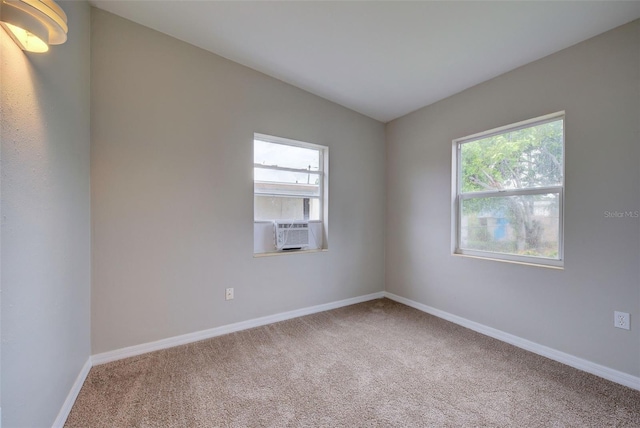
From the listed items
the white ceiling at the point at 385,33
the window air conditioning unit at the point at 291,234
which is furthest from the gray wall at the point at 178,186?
the white ceiling at the point at 385,33

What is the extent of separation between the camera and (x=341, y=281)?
3506mm

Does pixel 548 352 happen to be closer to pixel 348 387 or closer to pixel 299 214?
pixel 348 387

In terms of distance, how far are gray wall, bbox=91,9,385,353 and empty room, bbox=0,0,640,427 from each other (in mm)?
17

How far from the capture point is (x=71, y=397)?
1686 millimetres

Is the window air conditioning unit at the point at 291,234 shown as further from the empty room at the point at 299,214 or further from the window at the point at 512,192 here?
the window at the point at 512,192

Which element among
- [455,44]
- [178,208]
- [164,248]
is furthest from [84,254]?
[455,44]

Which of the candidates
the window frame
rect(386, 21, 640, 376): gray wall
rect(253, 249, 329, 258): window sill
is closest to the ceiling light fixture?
the window frame

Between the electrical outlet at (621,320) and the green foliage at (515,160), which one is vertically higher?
the green foliage at (515,160)

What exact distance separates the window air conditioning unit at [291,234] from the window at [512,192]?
5.59 ft

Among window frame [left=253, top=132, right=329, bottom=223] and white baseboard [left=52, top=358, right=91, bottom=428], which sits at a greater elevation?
window frame [left=253, top=132, right=329, bottom=223]

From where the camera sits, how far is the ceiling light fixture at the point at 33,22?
98 centimetres

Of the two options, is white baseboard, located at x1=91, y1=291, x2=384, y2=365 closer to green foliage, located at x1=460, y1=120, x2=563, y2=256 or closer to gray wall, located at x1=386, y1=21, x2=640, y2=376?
gray wall, located at x1=386, y1=21, x2=640, y2=376

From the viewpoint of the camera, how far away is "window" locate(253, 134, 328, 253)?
2994mm

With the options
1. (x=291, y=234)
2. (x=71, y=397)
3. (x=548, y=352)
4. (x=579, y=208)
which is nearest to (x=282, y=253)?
(x=291, y=234)
